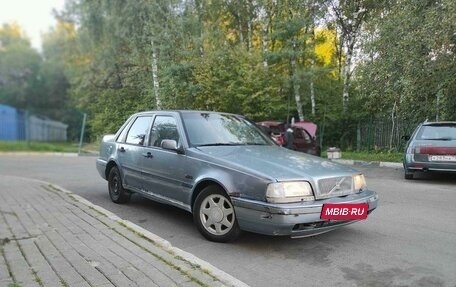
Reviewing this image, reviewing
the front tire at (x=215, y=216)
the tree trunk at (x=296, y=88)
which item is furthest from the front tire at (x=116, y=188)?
the tree trunk at (x=296, y=88)

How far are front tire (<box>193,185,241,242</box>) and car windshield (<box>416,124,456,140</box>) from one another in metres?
7.20

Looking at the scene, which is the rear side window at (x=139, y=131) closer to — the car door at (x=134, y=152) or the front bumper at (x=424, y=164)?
the car door at (x=134, y=152)

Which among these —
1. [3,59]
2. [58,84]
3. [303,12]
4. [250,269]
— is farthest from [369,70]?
[3,59]

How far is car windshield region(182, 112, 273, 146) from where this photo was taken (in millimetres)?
5905

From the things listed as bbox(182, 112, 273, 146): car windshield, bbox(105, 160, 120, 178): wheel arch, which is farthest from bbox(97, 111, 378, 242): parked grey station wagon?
bbox(105, 160, 120, 178): wheel arch

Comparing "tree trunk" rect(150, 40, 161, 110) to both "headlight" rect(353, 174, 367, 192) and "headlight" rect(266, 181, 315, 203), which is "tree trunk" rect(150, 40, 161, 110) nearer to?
"headlight" rect(353, 174, 367, 192)

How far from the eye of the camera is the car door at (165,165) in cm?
566

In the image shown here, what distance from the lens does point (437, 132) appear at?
408 inches

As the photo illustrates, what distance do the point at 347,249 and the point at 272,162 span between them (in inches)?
50.2

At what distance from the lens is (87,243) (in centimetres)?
478

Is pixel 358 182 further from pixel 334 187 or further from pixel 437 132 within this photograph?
pixel 437 132

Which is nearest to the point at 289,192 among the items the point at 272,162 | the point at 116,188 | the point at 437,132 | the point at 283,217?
the point at 283,217

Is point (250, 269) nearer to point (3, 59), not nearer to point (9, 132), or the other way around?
point (9, 132)

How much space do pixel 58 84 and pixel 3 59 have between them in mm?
5687
